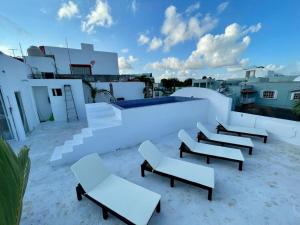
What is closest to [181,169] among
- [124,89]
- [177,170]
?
[177,170]

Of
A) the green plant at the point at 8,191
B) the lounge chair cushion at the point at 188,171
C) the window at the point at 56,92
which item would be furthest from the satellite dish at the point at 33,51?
the green plant at the point at 8,191

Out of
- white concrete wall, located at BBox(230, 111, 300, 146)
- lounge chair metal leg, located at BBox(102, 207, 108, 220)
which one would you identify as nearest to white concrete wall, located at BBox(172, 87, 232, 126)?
white concrete wall, located at BBox(230, 111, 300, 146)

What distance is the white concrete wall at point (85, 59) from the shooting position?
12625 millimetres

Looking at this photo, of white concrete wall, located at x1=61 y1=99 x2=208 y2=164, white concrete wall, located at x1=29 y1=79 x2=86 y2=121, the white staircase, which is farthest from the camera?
white concrete wall, located at x1=29 y1=79 x2=86 y2=121

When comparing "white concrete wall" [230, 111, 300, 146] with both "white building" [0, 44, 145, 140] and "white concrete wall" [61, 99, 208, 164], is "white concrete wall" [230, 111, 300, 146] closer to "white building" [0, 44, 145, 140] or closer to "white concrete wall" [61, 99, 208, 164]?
"white concrete wall" [61, 99, 208, 164]

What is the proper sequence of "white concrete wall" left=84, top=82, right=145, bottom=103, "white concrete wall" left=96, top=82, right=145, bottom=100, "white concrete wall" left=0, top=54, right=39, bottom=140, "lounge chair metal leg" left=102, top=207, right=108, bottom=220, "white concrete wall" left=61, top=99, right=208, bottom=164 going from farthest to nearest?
"white concrete wall" left=96, top=82, right=145, bottom=100
"white concrete wall" left=84, top=82, right=145, bottom=103
"white concrete wall" left=0, top=54, right=39, bottom=140
"white concrete wall" left=61, top=99, right=208, bottom=164
"lounge chair metal leg" left=102, top=207, right=108, bottom=220

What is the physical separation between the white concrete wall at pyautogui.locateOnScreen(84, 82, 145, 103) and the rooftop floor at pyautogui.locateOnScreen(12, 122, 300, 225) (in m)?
5.79

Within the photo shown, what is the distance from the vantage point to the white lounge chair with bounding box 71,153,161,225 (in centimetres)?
221

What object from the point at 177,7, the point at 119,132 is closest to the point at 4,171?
the point at 119,132

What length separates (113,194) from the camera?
2617 millimetres

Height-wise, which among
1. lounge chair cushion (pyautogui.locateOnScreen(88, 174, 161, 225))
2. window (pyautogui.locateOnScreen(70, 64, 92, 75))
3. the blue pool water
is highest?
window (pyautogui.locateOnScreen(70, 64, 92, 75))

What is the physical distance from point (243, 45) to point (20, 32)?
1415 centimetres

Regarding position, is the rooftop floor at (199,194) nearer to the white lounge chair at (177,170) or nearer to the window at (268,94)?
the white lounge chair at (177,170)

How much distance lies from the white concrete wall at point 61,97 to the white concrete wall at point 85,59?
207 inches
